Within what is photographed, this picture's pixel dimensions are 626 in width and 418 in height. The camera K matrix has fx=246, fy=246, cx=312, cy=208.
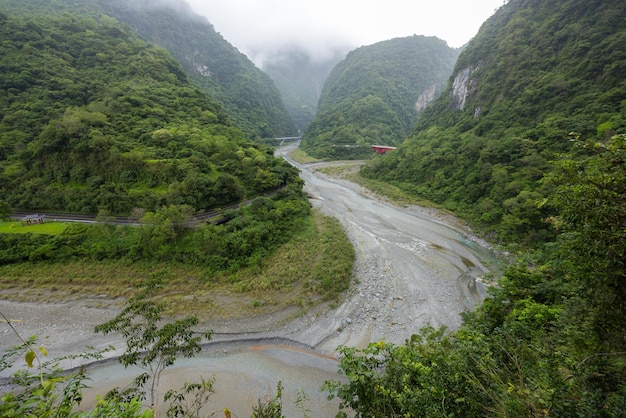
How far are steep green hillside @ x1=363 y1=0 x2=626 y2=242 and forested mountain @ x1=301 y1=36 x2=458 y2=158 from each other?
25.3m

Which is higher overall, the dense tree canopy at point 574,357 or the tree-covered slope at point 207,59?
the tree-covered slope at point 207,59

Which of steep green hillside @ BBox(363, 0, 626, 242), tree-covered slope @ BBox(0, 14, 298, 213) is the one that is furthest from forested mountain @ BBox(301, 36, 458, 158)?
tree-covered slope @ BBox(0, 14, 298, 213)

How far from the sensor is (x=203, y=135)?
35875 millimetres

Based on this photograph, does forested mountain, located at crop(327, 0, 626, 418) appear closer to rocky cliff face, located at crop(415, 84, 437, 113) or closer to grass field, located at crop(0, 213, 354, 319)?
grass field, located at crop(0, 213, 354, 319)

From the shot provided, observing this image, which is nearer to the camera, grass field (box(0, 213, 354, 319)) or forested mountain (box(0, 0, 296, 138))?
grass field (box(0, 213, 354, 319))

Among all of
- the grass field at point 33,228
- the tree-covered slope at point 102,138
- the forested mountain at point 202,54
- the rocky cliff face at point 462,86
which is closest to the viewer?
the grass field at point 33,228

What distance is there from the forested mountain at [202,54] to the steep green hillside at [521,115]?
5410 cm

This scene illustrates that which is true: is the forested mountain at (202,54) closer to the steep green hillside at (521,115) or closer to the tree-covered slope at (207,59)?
the tree-covered slope at (207,59)

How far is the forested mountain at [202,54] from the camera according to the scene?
8106cm

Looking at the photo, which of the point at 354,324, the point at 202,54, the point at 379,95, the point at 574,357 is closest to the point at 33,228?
the point at 354,324

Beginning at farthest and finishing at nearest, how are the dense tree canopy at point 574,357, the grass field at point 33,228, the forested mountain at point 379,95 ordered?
the forested mountain at point 379,95 → the grass field at point 33,228 → the dense tree canopy at point 574,357

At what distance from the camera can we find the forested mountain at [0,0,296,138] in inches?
3191

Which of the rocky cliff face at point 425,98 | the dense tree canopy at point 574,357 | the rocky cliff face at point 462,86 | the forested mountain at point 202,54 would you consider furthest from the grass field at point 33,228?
the rocky cliff face at point 425,98

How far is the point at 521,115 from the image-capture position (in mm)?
38125
